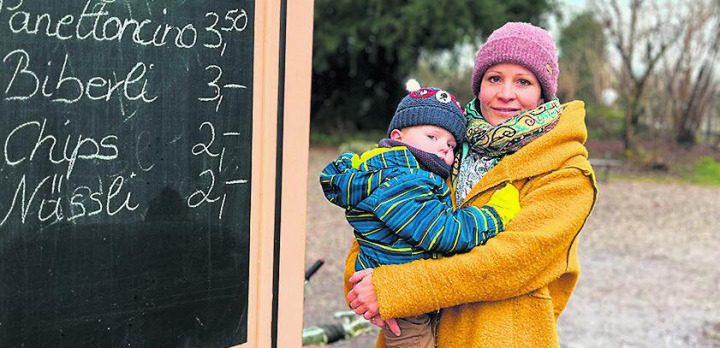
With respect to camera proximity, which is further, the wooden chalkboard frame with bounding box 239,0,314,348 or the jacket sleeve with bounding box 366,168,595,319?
the wooden chalkboard frame with bounding box 239,0,314,348

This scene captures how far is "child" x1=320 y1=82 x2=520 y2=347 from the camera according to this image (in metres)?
1.76

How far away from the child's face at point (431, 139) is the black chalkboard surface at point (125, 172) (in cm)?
46

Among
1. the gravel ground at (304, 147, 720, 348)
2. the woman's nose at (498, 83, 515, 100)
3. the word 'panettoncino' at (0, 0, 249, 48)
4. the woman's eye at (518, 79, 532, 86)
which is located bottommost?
the gravel ground at (304, 147, 720, 348)

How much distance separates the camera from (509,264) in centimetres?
175

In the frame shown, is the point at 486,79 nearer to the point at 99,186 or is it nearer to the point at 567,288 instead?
the point at 567,288

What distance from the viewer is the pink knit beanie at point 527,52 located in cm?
192

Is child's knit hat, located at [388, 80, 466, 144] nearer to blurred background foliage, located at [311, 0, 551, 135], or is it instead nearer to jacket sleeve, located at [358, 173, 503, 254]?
jacket sleeve, located at [358, 173, 503, 254]

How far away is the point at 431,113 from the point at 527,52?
0.33m

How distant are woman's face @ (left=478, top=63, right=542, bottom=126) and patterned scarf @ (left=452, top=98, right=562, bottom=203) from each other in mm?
51

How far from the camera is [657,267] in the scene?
23.8ft

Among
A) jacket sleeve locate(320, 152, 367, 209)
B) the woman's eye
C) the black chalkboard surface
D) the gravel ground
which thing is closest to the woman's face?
the woman's eye

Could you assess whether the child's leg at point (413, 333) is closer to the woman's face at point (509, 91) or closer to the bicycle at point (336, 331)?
the woman's face at point (509, 91)

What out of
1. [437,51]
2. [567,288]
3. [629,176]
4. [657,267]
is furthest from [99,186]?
[437,51]

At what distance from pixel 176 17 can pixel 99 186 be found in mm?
457
